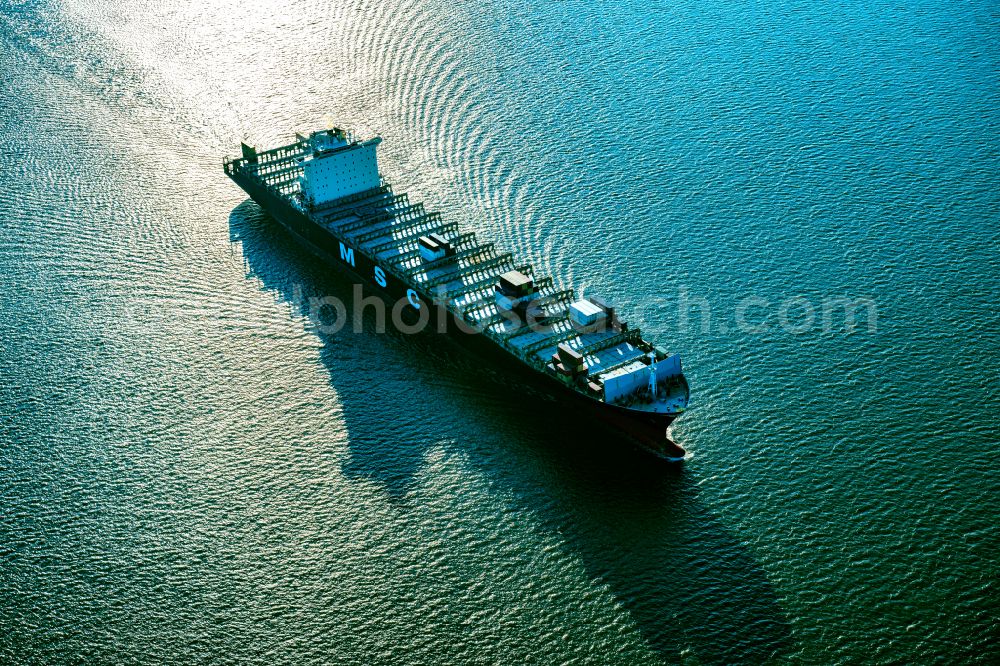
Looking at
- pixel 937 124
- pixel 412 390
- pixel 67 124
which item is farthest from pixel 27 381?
pixel 937 124

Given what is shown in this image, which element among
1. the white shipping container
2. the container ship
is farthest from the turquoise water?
the white shipping container

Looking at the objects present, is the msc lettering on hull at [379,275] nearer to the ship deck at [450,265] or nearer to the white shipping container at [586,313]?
the ship deck at [450,265]

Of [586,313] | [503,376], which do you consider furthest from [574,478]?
[586,313]

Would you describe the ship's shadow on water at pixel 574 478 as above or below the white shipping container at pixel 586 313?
below

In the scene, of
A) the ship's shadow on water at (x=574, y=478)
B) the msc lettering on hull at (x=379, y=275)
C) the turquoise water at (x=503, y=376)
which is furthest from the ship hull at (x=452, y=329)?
the turquoise water at (x=503, y=376)

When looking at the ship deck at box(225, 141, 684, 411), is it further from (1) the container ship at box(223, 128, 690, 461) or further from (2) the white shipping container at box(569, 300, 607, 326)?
(2) the white shipping container at box(569, 300, 607, 326)

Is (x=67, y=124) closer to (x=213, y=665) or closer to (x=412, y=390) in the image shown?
(x=412, y=390)
